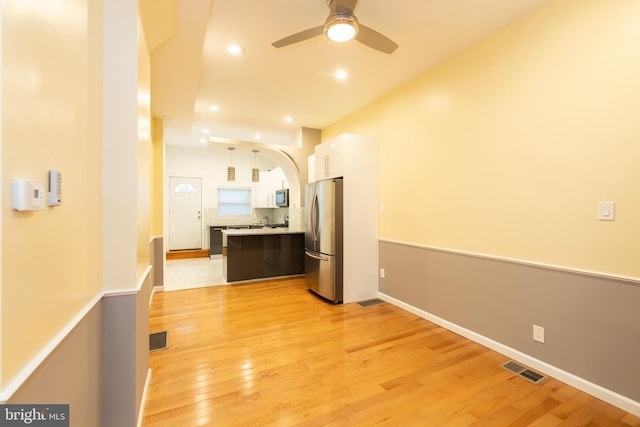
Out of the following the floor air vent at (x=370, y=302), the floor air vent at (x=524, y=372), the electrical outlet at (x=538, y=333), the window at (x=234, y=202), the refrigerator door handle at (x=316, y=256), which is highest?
the window at (x=234, y=202)

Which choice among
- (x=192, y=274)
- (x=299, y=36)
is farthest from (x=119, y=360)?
(x=192, y=274)

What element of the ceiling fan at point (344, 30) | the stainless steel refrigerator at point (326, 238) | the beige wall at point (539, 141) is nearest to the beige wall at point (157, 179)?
the stainless steel refrigerator at point (326, 238)

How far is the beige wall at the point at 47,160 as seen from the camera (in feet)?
2.37

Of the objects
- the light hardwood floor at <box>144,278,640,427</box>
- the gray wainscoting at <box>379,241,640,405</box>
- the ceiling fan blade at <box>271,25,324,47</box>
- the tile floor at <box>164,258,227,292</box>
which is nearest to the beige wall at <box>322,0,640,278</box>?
the gray wainscoting at <box>379,241,640,405</box>

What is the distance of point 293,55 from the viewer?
302 cm

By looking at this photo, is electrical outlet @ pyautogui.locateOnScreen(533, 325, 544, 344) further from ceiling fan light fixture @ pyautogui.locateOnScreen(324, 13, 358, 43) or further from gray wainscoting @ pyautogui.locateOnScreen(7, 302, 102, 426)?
gray wainscoting @ pyautogui.locateOnScreen(7, 302, 102, 426)

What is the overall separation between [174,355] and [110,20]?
2.58 metres

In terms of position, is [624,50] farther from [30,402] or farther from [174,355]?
[174,355]

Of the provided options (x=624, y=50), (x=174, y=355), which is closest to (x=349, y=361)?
(x=174, y=355)

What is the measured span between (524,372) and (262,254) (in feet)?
13.2

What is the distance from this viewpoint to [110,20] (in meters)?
1.48

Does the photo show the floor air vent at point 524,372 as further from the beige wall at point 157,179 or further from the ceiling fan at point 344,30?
the beige wall at point 157,179

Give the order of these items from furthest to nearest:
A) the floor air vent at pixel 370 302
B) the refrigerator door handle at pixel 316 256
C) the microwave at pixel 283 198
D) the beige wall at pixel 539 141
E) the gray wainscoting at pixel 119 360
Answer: the microwave at pixel 283 198, the refrigerator door handle at pixel 316 256, the floor air vent at pixel 370 302, the beige wall at pixel 539 141, the gray wainscoting at pixel 119 360

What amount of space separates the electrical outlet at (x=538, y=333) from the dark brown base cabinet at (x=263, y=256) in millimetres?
3846
